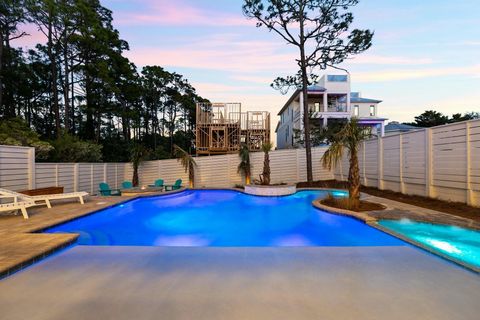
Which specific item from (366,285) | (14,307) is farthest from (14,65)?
(366,285)

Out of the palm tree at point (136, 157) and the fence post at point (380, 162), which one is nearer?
the fence post at point (380, 162)

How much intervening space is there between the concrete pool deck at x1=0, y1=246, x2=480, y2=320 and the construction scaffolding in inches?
567

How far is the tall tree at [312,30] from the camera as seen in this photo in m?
14.2

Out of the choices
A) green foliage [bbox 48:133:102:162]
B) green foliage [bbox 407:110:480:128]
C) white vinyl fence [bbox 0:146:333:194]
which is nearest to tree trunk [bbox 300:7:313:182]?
white vinyl fence [bbox 0:146:333:194]

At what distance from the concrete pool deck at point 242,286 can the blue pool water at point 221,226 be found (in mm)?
1272

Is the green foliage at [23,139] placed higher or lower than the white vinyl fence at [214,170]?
higher

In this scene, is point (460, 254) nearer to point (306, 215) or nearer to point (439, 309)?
point (439, 309)

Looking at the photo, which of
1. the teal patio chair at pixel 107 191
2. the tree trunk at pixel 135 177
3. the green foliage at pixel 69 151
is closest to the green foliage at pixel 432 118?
the tree trunk at pixel 135 177

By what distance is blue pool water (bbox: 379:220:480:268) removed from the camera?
13.3 ft

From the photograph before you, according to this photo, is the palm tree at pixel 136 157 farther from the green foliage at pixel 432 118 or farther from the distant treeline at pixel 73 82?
the green foliage at pixel 432 118

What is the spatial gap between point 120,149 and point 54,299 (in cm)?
2041

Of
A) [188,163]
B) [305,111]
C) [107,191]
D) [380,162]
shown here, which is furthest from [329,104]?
[107,191]

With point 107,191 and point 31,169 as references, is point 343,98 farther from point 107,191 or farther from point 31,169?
point 31,169

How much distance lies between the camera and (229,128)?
1858 cm
